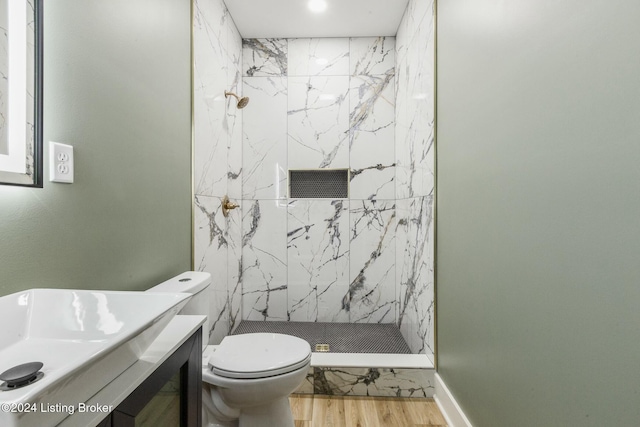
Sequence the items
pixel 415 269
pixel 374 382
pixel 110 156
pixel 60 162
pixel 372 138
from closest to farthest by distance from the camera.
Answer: pixel 60 162 → pixel 110 156 → pixel 374 382 → pixel 415 269 → pixel 372 138

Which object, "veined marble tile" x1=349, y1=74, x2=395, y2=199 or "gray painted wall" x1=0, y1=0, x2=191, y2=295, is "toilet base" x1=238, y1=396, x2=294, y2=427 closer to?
"gray painted wall" x1=0, y1=0, x2=191, y2=295

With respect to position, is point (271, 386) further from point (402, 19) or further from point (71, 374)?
point (402, 19)

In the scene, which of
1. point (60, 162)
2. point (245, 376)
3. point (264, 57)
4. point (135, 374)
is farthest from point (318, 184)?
point (135, 374)

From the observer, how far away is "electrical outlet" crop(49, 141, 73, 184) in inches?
36.7

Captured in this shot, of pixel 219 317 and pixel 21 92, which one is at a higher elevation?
pixel 21 92

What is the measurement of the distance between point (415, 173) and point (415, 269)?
640 millimetres

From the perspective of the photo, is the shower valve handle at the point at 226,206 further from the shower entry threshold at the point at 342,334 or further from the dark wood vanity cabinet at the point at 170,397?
the dark wood vanity cabinet at the point at 170,397

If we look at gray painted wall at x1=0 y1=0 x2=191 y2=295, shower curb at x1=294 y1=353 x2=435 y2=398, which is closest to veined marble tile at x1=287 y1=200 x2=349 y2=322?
shower curb at x1=294 y1=353 x2=435 y2=398

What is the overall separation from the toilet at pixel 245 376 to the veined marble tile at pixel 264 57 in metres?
1.99

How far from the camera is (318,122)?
286cm

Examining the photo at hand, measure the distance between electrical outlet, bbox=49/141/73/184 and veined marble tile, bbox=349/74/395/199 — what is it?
210cm

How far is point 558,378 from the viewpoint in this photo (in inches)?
35.2

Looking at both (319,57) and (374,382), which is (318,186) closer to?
(319,57)

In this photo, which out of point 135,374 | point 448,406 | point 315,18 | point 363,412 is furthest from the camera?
point 315,18
